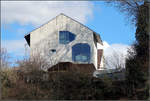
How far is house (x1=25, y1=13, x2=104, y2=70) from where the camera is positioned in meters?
32.9

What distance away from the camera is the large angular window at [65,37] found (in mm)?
33406

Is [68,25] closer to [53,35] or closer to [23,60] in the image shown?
[53,35]

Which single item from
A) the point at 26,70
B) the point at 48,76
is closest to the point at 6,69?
the point at 26,70

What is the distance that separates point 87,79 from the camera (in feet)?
57.4

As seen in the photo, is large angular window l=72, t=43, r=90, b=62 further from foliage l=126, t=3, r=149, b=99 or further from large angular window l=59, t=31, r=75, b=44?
foliage l=126, t=3, r=149, b=99

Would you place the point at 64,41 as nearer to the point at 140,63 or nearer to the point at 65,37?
the point at 65,37

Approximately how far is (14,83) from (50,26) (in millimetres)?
16768

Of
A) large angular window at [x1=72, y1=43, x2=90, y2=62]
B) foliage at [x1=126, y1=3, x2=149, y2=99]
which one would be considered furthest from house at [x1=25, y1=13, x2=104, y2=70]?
foliage at [x1=126, y1=3, x2=149, y2=99]

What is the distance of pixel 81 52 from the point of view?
1289 inches

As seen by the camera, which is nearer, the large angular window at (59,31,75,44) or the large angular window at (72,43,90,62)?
the large angular window at (72,43,90,62)

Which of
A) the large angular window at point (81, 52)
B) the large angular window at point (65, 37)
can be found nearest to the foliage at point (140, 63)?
the large angular window at point (81, 52)

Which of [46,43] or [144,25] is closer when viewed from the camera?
[144,25]

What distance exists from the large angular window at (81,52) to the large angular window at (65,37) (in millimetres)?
1147

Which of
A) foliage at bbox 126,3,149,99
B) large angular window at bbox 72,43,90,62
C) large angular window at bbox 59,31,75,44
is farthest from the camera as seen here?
large angular window at bbox 59,31,75,44
